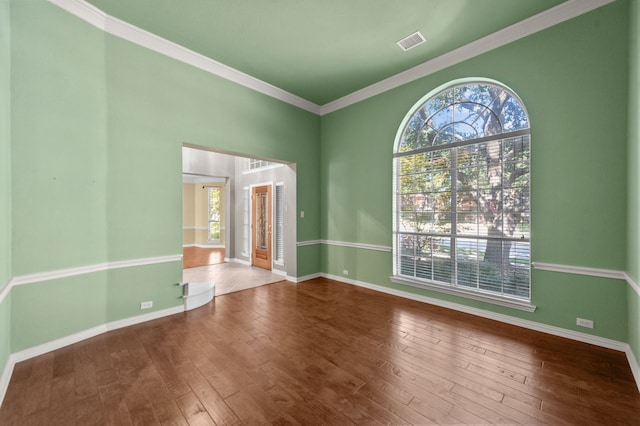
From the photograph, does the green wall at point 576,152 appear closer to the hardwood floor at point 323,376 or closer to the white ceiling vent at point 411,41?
A: the hardwood floor at point 323,376

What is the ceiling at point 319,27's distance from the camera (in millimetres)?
2838

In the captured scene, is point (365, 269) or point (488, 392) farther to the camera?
point (365, 269)

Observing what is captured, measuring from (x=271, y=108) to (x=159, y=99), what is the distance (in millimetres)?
1842

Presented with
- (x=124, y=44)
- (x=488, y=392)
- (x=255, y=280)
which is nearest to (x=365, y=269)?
(x=255, y=280)

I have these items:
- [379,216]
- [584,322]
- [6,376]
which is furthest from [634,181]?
[6,376]

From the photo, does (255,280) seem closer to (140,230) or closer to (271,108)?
(140,230)

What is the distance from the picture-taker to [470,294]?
3537mm

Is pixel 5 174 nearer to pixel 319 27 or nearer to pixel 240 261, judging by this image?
pixel 319 27

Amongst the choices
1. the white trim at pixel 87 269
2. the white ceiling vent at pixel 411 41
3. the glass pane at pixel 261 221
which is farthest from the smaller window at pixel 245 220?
the white ceiling vent at pixel 411 41

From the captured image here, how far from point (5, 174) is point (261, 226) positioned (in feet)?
15.1

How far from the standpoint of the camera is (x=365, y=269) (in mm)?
4824

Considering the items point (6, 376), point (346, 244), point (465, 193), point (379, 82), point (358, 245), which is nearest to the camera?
point (6, 376)

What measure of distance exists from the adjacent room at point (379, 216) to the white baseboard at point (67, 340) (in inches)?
0.9

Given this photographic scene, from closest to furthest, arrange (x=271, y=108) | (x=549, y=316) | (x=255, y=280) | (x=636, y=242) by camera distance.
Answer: (x=636, y=242) < (x=549, y=316) < (x=271, y=108) < (x=255, y=280)
